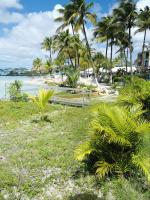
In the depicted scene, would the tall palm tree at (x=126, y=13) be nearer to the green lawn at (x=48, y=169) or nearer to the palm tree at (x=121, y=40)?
the palm tree at (x=121, y=40)

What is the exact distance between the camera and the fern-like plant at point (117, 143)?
5621 millimetres

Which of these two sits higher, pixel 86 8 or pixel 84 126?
pixel 86 8

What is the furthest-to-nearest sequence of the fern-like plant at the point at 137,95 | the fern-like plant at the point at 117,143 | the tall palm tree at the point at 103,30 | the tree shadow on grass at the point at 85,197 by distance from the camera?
1. the tall palm tree at the point at 103,30
2. the fern-like plant at the point at 137,95
3. the fern-like plant at the point at 117,143
4. the tree shadow on grass at the point at 85,197

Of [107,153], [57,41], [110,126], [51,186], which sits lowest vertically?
[51,186]

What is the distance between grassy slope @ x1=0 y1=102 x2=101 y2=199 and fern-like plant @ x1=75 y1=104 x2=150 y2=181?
0.50 m

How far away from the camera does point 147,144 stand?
5711mm

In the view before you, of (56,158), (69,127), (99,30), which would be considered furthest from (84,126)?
(99,30)

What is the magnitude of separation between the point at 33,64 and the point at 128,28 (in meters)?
35.5

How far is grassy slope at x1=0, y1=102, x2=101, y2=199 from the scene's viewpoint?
5.36m

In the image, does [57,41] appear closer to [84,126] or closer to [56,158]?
[84,126]

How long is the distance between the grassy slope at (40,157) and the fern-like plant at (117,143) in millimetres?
501

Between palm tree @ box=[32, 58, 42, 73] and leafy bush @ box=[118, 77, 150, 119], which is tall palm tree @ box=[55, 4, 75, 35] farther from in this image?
palm tree @ box=[32, 58, 42, 73]

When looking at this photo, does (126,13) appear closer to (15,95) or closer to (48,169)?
(15,95)

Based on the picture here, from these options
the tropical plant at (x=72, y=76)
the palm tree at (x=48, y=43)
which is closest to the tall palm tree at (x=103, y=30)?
the tropical plant at (x=72, y=76)
